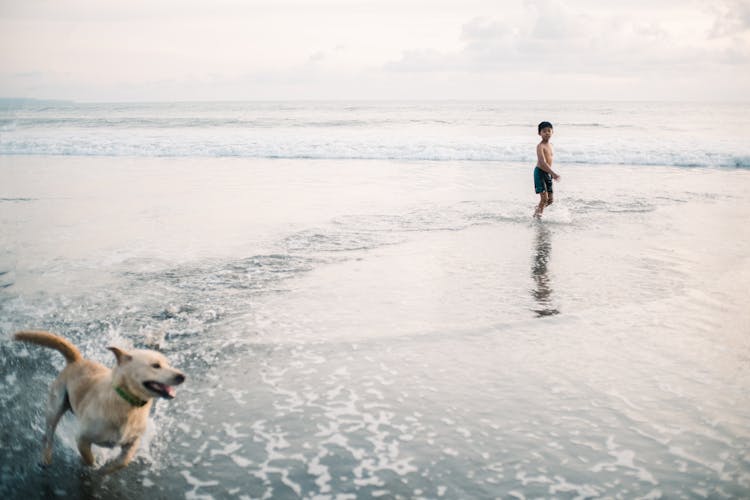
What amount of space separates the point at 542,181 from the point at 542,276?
3.93m

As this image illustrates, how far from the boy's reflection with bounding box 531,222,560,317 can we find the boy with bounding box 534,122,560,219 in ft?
3.67

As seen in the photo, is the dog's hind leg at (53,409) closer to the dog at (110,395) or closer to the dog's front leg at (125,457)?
the dog at (110,395)

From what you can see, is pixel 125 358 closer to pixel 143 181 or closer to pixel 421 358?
pixel 421 358

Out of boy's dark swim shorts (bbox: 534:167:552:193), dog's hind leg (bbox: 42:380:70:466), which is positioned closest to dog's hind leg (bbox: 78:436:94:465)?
dog's hind leg (bbox: 42:380:70:466)

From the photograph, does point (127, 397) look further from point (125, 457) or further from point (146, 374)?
point (125, 457)

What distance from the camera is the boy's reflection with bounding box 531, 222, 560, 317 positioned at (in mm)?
6082

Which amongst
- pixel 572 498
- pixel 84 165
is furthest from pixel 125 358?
pixel 84 165

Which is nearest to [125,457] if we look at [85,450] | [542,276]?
[85,450]

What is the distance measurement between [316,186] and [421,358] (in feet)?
34.3

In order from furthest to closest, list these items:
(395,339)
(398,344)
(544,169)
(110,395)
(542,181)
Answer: (542,181) → (544,169) → (395,339) → (398,344) → (110,395)

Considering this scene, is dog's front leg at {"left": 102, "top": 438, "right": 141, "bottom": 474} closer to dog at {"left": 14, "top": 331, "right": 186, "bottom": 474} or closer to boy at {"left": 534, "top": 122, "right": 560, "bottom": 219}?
dog at {"left": 14, "top": 331, "right": 186, "bottom": 474}

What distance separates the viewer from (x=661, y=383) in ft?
14.6

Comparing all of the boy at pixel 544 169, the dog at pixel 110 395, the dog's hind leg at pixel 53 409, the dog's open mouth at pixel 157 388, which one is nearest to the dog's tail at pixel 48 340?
the dog at pixel 110 395

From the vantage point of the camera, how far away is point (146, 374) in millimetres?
2955
